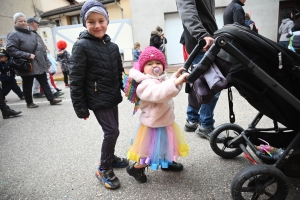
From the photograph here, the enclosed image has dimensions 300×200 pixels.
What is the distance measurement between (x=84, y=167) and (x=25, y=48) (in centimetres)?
320

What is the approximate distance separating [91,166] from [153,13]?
951cm

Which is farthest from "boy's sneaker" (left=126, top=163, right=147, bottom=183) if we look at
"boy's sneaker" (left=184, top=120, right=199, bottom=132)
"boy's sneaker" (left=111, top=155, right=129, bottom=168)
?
"boy's sneaker" (left=184, top=120, right=199, bottom=132)

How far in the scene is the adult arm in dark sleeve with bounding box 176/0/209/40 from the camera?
2.10 metres

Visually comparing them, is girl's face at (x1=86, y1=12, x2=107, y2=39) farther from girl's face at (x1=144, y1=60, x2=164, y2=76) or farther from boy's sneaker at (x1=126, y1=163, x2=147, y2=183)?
boy's sneaker at (x1=126, y1=163, x2=147, y2=183)

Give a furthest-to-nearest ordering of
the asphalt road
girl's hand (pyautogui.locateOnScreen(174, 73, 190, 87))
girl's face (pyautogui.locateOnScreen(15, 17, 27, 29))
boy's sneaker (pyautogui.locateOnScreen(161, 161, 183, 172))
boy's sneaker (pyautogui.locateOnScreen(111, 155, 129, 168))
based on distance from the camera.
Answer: girl's face (pyautogui.locateOnScreen(15, 17, 27, 29)) < boy's sneaker (pyautogui.locateOnScreen(111, 155, 129, 168)) < boy's sneaker (pyautogui.locateOnScreen(161, 161, 183, 172)) < the asphalt road < girl's hand (pyautogui.locateOnScreen(174, 73, 190, 87))

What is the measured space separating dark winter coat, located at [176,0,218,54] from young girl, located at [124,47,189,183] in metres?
0.51

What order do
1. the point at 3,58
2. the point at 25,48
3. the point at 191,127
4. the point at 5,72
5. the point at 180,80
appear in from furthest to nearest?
the point at 5,72, the point at 3,58, the point at 25,48, the point at 191,127, the point at 180,80

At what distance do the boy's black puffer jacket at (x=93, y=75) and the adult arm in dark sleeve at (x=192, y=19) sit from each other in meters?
0.79

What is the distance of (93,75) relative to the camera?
6.22 feet

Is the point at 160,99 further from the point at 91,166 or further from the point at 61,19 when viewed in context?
the point at 61,19

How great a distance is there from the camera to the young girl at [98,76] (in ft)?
5.95

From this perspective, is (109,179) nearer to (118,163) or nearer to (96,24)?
(118,163)

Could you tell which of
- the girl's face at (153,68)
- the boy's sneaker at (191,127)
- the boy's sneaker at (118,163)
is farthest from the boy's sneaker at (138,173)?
the boy's sneaker at (191,127)

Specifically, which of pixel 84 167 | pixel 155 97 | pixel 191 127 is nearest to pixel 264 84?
pixel 155 97
